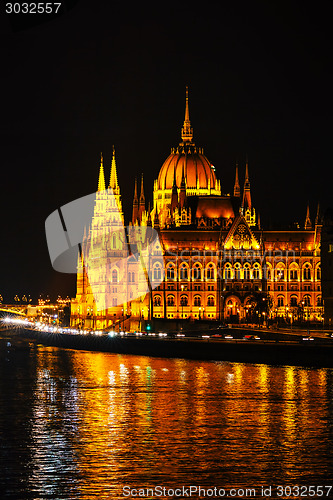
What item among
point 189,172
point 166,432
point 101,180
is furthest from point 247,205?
point 166,432

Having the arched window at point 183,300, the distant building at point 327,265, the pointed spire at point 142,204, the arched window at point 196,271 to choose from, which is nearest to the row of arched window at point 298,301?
the arched window at point 196,271

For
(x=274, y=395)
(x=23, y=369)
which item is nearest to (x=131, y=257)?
(x=23, y=369)

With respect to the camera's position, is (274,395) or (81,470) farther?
(274,395)

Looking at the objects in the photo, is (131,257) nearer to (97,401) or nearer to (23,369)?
(23,369)

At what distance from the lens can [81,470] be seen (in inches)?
1618

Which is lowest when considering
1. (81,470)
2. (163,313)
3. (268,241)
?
(81,470)

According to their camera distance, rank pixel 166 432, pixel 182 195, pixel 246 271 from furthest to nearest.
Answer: pixel 182 195
pixel 246 271
pixel 166 432

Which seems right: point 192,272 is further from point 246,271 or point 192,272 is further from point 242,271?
point 246,271

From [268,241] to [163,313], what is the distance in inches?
776

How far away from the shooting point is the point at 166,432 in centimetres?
5056

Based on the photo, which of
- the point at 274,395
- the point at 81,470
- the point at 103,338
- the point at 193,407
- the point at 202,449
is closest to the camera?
the point at 81,470

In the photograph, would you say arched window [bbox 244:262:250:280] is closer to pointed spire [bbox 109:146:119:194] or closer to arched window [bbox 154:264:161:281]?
arched window [bbox 154:264:161:281]

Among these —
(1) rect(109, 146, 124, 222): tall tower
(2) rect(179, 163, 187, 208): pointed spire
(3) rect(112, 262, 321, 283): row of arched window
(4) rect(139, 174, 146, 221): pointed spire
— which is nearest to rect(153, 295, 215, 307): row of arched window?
(3) rect(112, 262, 321, 283): row of arched window

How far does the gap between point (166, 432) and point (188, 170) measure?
386 feet
